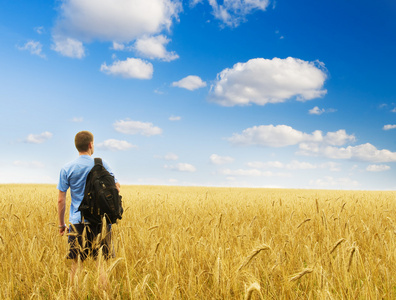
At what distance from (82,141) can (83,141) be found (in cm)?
1

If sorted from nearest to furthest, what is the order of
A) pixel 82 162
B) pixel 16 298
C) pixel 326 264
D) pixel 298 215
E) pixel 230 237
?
pixel 16 298, pixel 326 264, pixel 82 162, pixel 230 237, pixel 298 215

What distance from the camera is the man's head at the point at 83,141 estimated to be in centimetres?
403

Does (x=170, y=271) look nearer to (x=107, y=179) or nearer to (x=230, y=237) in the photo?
(x=107, y=179)

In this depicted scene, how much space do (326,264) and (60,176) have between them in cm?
Result: 334

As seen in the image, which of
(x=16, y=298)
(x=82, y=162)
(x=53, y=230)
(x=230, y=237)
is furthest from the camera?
(x=53, y=230)

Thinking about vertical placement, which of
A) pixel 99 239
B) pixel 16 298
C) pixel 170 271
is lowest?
pixel 16 298

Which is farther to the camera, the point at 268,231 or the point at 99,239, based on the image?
the point at 268,231

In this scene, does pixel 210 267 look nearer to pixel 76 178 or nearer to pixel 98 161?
pixel 98 161

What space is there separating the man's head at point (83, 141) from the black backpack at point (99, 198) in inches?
17.0

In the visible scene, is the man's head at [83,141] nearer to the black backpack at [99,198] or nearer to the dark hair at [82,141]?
the dark hair at [82,141]

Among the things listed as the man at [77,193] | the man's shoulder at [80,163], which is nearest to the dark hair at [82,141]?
the man at [77,193]

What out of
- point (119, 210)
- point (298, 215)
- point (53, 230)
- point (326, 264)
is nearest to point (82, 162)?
point (119, 210)

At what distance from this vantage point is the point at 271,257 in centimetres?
375

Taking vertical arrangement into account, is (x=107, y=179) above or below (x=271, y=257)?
above
